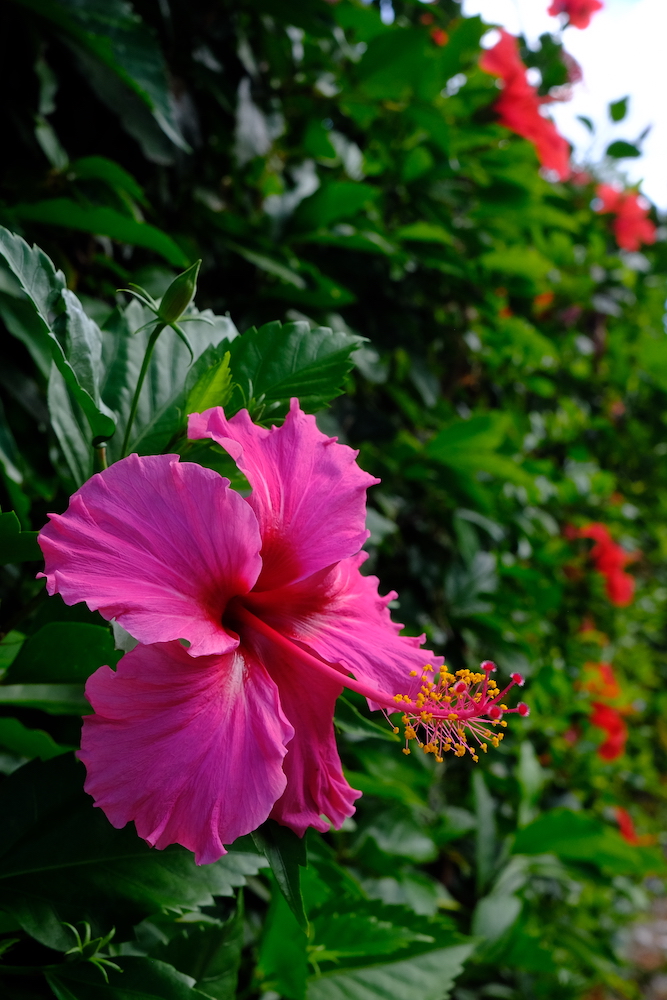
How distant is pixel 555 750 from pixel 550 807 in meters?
Result: 0.20

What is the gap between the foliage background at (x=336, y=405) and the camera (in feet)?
1.95

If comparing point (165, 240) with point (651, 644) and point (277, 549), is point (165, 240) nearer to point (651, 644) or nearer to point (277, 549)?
point (277, 549)

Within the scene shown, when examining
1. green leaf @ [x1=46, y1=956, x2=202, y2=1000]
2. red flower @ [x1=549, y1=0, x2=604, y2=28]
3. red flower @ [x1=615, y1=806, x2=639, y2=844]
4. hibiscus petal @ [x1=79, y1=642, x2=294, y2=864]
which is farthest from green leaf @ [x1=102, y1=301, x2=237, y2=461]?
red flower @ [x1=615, y1=806, x2=639, y2=844]

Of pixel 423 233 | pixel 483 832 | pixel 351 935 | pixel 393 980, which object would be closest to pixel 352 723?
pixel 351 935

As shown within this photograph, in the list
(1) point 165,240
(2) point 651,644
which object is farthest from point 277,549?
(2) point 651,644

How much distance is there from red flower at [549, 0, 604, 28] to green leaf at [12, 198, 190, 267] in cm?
182

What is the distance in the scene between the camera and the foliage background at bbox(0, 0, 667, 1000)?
0.59m

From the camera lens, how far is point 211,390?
1.92ft

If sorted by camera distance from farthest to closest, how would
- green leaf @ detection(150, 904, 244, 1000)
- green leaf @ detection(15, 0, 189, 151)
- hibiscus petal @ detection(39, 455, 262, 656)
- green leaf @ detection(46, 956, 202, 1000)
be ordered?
green leaf @ detection(15, 0, 189, 151), green leaf @ detection(150, 904, 244, 1000), green leaf @ detection(46, 956, 202, 1000), hibiscus petal @ detection(39, 455, 262, 656)

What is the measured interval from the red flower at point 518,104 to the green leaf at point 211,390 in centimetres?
136

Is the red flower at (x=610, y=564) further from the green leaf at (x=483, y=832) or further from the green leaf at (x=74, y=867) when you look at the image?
the green leaf at (x=74, y=867)

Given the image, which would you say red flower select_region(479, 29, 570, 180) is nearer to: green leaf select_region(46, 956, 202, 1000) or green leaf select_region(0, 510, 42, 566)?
green leaf select_region(0, 510, 42, 566)

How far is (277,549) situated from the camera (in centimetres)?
55

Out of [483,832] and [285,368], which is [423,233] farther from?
[483,832]
